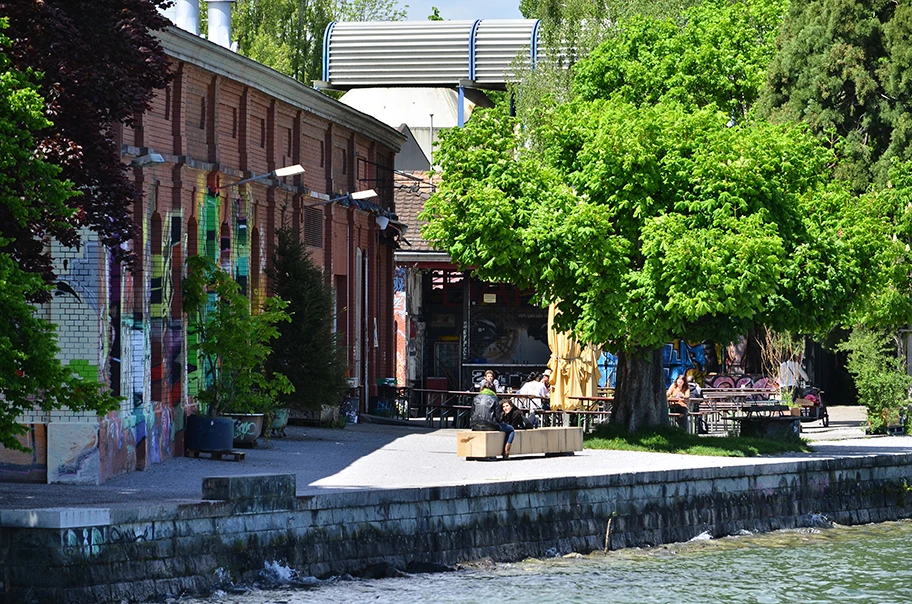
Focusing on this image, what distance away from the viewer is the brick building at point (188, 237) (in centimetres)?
2142

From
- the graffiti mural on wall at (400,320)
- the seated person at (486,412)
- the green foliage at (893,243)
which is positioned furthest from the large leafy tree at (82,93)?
the graffiti mural on wall at (400,320)

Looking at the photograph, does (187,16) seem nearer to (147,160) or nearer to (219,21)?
(219,21)

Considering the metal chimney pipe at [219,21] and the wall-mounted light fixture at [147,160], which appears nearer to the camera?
the wall-mounted light fixture at [147,160]

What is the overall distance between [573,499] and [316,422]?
1027 cm

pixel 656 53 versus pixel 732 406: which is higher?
pixel 656 53

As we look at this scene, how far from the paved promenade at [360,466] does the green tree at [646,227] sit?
2286 millimetres

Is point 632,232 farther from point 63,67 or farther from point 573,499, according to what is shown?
point 63,67

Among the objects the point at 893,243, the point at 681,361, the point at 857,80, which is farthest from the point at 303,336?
the point at 681,361

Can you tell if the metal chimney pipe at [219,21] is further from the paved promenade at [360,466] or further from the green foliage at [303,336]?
the paved promenade at [360,466]

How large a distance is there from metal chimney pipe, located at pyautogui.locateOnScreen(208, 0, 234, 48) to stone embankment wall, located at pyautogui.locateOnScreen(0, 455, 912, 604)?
14114 mm

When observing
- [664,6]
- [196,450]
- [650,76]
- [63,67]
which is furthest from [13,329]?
[664,6]

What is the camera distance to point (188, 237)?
26031 millimetres

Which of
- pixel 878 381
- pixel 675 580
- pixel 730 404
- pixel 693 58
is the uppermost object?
pixel 693 58

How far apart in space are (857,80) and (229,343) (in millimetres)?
17606
